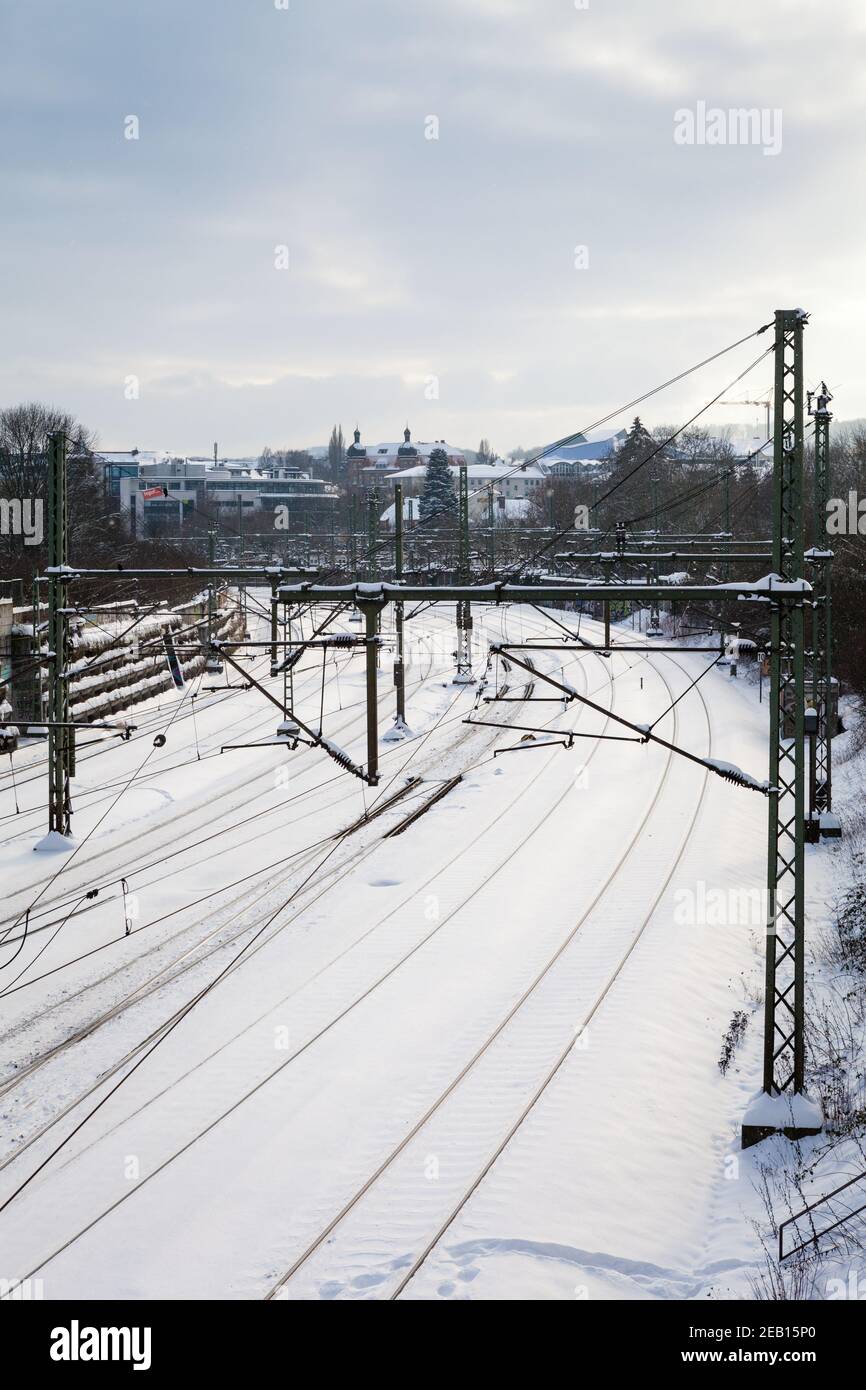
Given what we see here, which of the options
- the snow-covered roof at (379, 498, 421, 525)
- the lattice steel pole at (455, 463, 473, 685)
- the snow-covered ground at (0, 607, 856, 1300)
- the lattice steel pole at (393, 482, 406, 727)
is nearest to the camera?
the snow-covered ground at (0, 607, 856, 1300)

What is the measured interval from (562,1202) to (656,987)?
5336mm

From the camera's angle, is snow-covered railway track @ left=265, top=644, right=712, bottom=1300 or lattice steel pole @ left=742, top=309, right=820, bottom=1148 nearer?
snow-covered railway track @ left=265, top=644, right=712, bottom=1300

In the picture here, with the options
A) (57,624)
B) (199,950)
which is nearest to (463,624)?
(57,624)

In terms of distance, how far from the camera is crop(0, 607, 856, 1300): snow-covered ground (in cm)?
970

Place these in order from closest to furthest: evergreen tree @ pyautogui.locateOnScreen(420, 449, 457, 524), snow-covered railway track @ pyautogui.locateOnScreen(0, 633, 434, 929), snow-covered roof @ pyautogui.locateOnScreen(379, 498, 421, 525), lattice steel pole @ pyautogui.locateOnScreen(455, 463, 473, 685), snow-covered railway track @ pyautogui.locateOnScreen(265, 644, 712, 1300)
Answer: snow-covered railway track @ pyautogui.locateOnScreen(265, 644, 712, 1300) < snow-covered railway track @ pyautogui.locateOnScreen(0, 633, 434, 929) < lattice steel pole @ pyautogui.locateOnScreen(455, 463, 473, 685) < snow-covered roof @ pyautogui.locateOnScreen(379, 498, 421, 525) < evergreen tree @ pyautogui.locateOnScreen(420, 449, 457, 524)

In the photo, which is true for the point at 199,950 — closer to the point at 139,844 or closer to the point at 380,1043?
the point at 380,1043

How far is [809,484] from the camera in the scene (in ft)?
153

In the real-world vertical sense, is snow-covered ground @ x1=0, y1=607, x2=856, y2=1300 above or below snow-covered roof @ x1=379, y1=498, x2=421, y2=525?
below

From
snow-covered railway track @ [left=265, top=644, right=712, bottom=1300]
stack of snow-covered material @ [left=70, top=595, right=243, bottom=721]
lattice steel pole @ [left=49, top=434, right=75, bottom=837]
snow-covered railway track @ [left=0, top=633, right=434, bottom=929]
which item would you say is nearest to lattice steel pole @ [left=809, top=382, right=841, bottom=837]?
snow-covered railway track @ [left=265, top=644, right=712, bottom=1300]

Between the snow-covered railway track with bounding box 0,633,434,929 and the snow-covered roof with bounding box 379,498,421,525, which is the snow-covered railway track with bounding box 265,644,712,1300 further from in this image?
the snow-covered roof with bounding box 379,498,421,525

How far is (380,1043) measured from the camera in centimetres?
1365

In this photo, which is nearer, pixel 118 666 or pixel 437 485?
pixel 118 666
